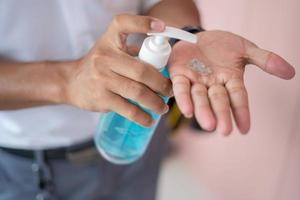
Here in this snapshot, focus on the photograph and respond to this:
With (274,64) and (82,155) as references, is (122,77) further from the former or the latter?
(82,155)

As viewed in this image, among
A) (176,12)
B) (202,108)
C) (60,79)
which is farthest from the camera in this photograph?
(176,12)

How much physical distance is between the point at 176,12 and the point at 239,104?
1.11ft

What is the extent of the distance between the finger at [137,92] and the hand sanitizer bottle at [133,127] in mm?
34

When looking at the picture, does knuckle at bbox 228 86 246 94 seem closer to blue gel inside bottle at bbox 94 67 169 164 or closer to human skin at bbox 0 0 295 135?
human skin at bbox 0 0 295 135

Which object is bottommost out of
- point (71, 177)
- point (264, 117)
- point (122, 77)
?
point (71, 177)

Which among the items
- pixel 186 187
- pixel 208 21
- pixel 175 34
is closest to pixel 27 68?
pixel 175 34

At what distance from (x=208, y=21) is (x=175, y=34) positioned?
0.58 m

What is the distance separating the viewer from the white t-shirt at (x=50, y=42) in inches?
27.2

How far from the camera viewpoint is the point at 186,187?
4.86ft

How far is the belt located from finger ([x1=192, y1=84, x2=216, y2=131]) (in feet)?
1.28

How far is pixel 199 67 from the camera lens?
1.93ft

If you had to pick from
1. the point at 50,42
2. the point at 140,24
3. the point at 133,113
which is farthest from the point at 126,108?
the point at 50,42

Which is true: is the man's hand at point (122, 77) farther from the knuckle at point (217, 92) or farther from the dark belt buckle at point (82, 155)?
the dark belt buckle at point (82, 155)

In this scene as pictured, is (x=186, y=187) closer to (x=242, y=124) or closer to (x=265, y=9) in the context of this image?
(x=265, y=9)
